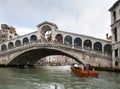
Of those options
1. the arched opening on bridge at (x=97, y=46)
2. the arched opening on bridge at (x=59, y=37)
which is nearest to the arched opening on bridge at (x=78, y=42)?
the arched opening on bridge at (x=97, y=46)

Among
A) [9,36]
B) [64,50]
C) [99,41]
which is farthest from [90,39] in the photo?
[9,36]

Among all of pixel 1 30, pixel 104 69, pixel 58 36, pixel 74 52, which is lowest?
pixel 104 69

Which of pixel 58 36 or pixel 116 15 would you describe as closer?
pixel 116 15

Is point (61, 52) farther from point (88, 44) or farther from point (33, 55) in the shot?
point (33, 55)

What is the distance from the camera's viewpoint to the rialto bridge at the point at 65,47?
25.0 m

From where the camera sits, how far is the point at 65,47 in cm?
2656

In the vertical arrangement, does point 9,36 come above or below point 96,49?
above

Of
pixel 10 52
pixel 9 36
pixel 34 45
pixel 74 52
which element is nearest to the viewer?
pixel 74 52

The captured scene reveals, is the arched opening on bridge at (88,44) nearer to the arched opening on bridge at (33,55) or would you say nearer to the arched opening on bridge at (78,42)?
the arched opening on bridge at (78,42)

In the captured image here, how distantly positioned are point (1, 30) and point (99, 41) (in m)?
26.8

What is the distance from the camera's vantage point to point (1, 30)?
48000mm

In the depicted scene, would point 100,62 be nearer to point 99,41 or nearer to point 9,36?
point 99,41

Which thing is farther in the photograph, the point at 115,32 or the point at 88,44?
the point at 88,44

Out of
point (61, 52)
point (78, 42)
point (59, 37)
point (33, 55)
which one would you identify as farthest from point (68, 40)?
point (33, 55)
